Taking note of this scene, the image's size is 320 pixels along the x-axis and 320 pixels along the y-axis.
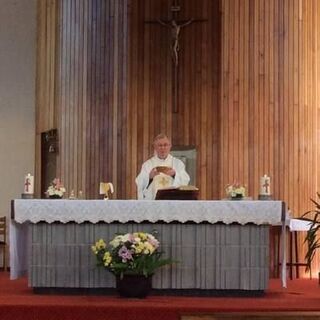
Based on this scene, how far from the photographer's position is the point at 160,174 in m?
7.89

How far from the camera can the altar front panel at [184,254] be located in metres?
7.14

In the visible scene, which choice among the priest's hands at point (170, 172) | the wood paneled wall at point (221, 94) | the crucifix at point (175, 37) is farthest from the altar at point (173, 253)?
the crucifix at point (175, 37)

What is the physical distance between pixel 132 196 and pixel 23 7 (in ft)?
14.2

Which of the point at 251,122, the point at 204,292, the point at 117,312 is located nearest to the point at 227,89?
the point at 251,122

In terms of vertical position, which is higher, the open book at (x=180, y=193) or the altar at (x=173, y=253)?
the open book at (x=180, y=193)

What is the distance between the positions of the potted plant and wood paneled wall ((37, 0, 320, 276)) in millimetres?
3398

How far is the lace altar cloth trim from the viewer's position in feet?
23.1

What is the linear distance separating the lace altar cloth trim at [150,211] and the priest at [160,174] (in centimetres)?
85

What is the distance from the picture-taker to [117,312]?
20.4 ft

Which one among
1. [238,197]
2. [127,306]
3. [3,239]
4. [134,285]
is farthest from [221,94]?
[127,306]

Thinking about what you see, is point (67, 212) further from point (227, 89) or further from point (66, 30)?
point (66, 30)

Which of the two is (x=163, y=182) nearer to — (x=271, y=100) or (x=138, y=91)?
(x=138, y=91)

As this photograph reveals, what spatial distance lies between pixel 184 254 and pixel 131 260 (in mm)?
634

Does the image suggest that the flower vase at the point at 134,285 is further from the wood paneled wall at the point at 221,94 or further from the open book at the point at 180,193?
the wood paneled wall at the point at 221,94
